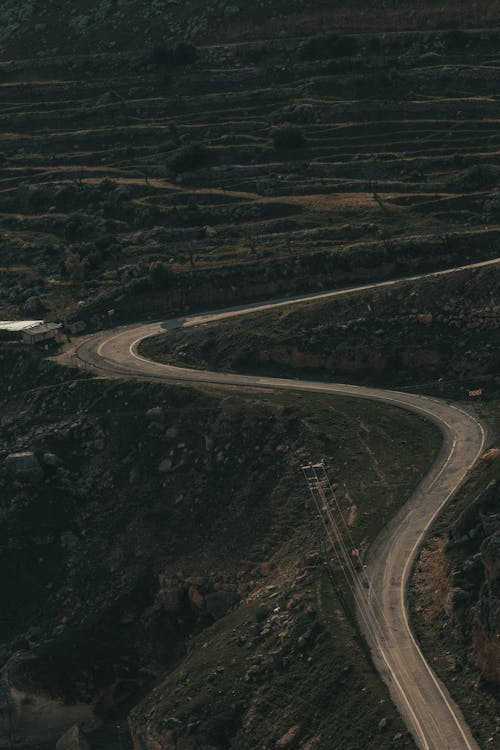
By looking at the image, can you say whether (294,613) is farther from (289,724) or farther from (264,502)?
(264,502)

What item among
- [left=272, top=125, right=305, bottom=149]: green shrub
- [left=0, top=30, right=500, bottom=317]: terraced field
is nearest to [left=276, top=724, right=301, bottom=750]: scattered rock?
[left=0, top=30, right=500, bottom=317]: terraced field

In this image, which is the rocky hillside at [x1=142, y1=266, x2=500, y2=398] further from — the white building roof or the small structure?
the white building roof

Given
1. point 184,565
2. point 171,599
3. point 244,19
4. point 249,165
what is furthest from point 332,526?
point 244,19

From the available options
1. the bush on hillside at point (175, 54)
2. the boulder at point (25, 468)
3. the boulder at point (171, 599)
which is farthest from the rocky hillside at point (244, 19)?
the boulder at point (171, 599)

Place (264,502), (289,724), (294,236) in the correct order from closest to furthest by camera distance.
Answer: (289,724), (264,502), (294,236)

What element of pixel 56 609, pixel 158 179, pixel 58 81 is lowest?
pixel 56 609

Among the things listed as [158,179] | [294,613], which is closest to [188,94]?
[158,179]

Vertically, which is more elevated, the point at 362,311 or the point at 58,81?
the point at 58,81
